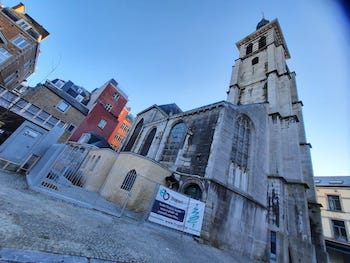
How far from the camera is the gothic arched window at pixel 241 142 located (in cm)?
1244

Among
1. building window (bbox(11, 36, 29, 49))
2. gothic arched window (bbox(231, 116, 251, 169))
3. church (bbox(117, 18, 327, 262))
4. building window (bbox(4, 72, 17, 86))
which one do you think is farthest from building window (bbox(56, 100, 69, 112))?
gothic arched window (bbox(231, 116, 251, 169))

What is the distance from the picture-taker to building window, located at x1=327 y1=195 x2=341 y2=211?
65.0 feet

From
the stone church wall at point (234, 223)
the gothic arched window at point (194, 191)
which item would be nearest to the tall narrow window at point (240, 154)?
the stone church wall at point (234, 223)

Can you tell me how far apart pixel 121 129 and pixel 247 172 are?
1182 inches

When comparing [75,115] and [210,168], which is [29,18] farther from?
[210,168]

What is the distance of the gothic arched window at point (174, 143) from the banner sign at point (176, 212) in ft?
17.6

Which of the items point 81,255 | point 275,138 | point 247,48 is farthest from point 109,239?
point 247,48

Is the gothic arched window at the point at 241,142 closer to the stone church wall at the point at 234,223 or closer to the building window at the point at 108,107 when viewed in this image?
the stone church wall at the point at 234,223

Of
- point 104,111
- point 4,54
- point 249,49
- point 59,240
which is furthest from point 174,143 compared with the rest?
point 249,49

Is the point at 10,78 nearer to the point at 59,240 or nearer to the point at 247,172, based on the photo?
the point at 59,240

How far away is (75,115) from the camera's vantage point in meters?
23.0

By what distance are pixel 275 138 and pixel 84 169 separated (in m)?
19.2

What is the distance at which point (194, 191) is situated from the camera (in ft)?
33.9

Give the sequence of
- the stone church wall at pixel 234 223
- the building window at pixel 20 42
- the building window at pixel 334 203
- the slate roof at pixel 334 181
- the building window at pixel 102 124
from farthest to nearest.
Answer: the building window at pixel 102 124, the slate roof at pixel 334 181, the building window at pixel 334 203, the building window at pixel 20 42, the stone church wall at pixel 234 223
